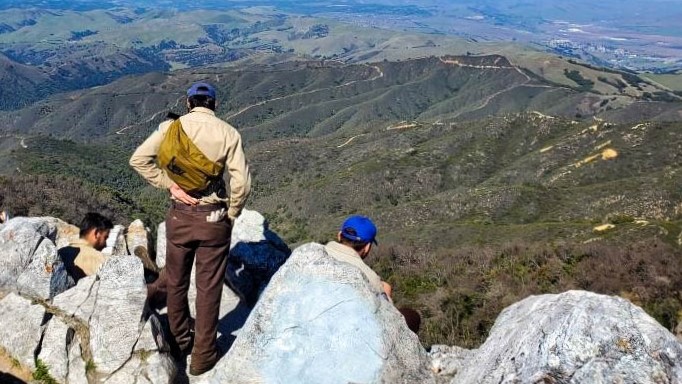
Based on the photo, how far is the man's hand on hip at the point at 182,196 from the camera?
7211 mm

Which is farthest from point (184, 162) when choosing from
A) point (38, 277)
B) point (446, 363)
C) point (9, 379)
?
point (446, 363)

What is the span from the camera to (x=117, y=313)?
7.69 metres

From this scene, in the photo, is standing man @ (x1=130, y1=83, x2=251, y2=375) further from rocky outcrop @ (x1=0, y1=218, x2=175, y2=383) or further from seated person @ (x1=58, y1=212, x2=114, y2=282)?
seated person @ (x1=58, y1=212, x2=114, y2=282)

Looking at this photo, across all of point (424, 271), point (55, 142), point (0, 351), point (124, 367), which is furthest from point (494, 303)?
point (55, 142)

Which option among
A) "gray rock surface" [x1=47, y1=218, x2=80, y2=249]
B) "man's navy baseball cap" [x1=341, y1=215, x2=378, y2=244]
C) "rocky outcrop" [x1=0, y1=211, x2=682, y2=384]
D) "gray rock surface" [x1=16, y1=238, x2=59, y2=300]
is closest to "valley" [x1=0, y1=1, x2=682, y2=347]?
"man's navy baseball cap" [x1=341, y1=215, x2=378, y2=244]

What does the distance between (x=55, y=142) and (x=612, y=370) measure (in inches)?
5943

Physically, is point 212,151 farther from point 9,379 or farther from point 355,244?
point 9,379

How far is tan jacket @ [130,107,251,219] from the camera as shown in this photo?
6836 mm

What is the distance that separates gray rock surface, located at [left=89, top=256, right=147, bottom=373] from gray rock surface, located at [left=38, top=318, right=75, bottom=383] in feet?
1.30

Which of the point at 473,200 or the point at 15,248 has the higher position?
the point at 15,248

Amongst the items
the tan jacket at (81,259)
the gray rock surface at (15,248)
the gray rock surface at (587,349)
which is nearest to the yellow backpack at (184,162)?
the gray rock surface at (15,248)

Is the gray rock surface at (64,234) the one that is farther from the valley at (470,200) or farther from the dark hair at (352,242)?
the valley at (470,200)

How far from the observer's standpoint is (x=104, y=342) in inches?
294

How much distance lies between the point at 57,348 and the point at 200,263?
2.41 meters
